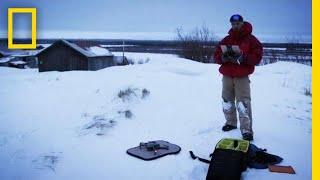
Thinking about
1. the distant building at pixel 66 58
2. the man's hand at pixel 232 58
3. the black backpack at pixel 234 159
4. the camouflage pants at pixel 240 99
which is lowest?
the black backpack at pixel 234 159

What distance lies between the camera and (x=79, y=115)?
20.2 feet

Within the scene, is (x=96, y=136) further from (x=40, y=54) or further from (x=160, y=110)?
(x=40, y=54)

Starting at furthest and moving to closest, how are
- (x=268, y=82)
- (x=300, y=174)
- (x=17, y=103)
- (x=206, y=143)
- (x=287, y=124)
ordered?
(x=268, y=82) < (x=17, y=103) < (x=287, y=124) < (x=206, y=143) < (x=300, y=174)

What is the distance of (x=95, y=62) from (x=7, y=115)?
27247 mm

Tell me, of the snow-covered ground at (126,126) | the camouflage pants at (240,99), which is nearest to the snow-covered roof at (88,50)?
the snow-covered ground at (126,126)

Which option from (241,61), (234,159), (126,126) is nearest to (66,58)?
(126,126)

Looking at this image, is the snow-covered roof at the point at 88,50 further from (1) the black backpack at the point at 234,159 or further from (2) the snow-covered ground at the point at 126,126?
(1) the black backpack at the point at 234,159

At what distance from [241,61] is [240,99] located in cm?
54

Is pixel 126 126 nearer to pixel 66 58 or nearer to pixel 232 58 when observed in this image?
pixel 232 58

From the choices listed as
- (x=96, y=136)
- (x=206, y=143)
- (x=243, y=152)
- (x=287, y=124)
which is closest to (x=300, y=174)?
(x=243, y=152)

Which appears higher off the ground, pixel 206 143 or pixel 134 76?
pixel 134 76

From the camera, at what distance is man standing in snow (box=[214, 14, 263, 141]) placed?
480cm

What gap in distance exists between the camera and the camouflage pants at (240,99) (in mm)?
4840

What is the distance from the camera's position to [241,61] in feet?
15.8
